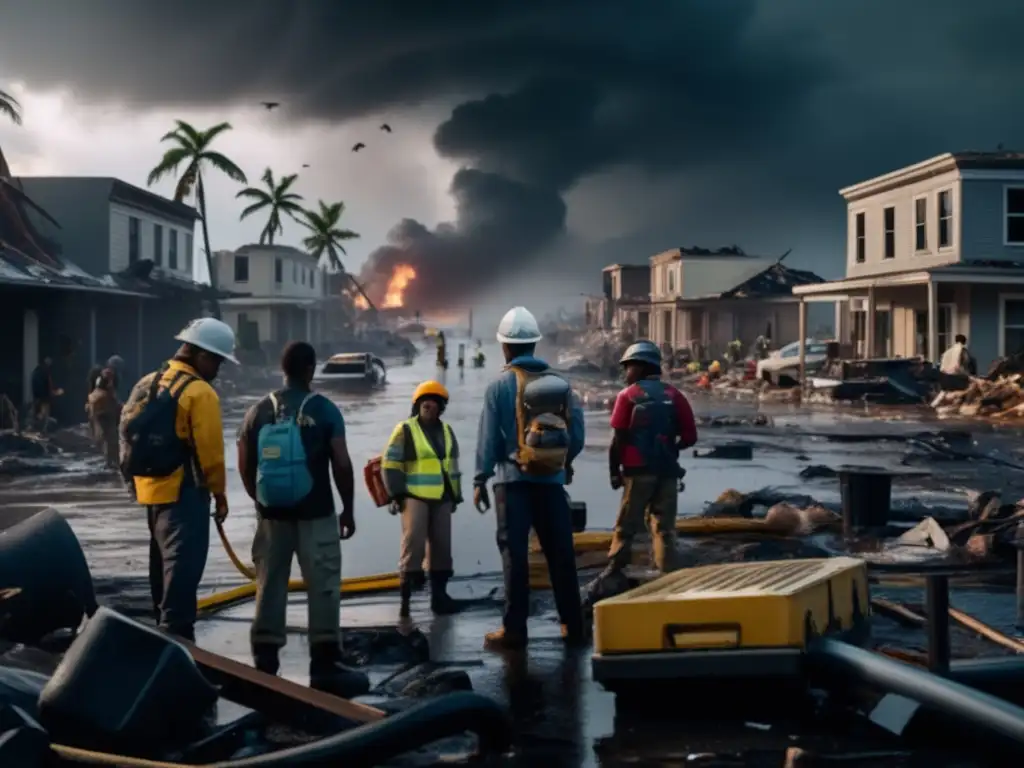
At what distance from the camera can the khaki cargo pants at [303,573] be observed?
6.54 metres

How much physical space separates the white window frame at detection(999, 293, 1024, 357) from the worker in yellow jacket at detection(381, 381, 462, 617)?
2855cm

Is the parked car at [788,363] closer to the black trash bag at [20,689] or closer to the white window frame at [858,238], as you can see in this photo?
the white window frame at [858,238]

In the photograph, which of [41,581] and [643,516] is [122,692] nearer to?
[41,581]

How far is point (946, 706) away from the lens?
4.86 metres

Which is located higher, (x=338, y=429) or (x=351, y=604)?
(x=338, y=429)

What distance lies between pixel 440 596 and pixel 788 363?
34174 mm

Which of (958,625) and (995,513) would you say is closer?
(958,625)

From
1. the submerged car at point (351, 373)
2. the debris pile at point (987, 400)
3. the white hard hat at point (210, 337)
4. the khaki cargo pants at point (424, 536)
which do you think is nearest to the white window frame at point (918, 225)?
the debris pile at point (987, 400)

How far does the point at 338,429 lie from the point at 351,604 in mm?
2291

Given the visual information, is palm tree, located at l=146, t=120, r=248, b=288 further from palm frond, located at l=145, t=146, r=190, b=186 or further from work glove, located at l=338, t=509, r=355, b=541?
work glove, located at l=338, t=509, r=355, b=541

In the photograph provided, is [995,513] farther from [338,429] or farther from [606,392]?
[606,392]

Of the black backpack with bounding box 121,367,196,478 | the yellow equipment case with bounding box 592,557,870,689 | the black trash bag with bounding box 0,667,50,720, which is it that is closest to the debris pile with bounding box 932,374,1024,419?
the yellow equipment case with bounding box 592,557,870,689

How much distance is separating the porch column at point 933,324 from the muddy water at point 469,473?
422 cm

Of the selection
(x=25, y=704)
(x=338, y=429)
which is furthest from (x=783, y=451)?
(x=25, y=704)
